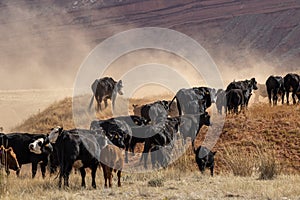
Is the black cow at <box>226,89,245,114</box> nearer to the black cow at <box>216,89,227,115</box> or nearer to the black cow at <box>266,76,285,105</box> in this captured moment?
the black cow at <box>216,89,227,115</box>

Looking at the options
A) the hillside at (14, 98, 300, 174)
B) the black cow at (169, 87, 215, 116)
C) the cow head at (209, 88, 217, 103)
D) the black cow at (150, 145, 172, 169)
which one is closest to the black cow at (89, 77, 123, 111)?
the black cow at (169, 87, 215, 116)

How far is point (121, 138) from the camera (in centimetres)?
1409

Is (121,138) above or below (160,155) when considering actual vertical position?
above

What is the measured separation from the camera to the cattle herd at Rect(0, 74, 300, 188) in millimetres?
11023

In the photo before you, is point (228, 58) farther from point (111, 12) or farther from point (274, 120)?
point (274, 120)

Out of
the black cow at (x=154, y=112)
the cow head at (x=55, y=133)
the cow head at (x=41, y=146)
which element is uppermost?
the black cow at (x=154, y=112)

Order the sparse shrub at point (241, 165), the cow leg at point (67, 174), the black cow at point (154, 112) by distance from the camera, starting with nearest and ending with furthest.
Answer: the cow leg at point (67, 174)
the sparse shrub at point (241, 165)
the black cow at point (154, 112)

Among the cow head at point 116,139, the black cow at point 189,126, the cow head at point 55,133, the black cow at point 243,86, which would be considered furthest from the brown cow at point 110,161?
the black cow at point 243,86

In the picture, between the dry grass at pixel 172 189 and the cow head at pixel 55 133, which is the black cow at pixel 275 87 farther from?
the cow head at pixel 55 133

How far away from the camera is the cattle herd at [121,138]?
1102 centimetres

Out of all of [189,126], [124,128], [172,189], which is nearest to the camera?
[172,189]

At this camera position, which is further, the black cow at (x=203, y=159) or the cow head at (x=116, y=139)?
the cow head at (x=116, y=139)

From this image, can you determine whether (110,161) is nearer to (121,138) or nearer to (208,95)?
(121,138)

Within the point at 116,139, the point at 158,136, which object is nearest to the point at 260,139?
the point at 158,136
